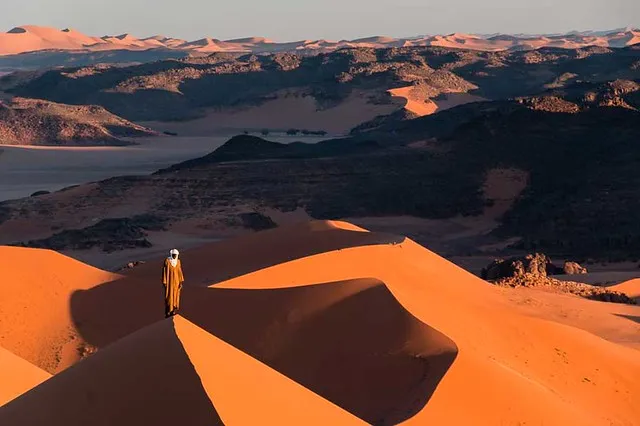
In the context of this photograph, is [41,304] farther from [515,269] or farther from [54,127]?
[54,127]

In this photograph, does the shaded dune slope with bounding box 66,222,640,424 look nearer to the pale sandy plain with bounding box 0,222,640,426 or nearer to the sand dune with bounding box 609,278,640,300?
the pale sandy plain with bounding box 0,222,640,426

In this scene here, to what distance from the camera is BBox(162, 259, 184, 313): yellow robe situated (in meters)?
10.6

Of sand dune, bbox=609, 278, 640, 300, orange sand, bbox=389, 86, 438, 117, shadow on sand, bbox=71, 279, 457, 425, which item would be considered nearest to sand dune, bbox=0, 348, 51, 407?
shadow on sand, bbox=71, 279, 457, 425

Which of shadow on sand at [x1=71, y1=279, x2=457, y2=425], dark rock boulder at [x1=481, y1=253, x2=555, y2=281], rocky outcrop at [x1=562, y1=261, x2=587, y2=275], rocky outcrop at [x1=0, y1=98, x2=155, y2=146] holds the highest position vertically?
shadow on sand at [x1=71, y1=279, x2=457, y2=425]

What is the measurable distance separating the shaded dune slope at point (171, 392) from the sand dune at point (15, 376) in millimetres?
2472

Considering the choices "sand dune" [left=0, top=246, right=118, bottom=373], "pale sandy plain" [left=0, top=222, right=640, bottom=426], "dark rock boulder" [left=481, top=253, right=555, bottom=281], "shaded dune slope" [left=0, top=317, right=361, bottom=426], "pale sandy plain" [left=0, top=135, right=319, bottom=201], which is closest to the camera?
→ "shaded dune slope" [left=0, top=317, right=361, bottom=426]

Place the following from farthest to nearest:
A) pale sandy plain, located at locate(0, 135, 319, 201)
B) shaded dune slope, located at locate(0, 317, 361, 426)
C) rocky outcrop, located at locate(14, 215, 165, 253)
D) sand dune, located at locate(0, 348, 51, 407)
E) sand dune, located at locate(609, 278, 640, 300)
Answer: pale sandy plain, located at locate(0, 135, 319, 201)
rocky outcrop, located at locate(14, 215, 165, 253)
sand dune, located at locate(609, 278, 640, 300)
sand dune, located at locate(0, 348, 51, 407)
shaded dune slope, located at locate(0, 317, 361, 426)

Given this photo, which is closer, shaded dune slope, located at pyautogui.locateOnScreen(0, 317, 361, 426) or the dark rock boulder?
shaded dune slope, located at pyautogui.locateOnScreen(0, 317, 361, 426)

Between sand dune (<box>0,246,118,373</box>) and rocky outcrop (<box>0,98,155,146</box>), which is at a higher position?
sand dune (<box>0,246,118,373</box>)

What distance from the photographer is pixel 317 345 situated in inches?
452

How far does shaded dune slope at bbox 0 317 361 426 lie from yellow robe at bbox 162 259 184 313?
2.61 metres

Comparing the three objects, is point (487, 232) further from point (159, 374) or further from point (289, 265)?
point (159, 374)

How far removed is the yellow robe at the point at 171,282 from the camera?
34.7 feet

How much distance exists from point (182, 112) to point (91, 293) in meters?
77.3
